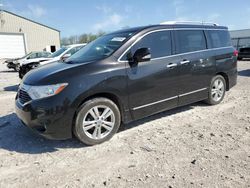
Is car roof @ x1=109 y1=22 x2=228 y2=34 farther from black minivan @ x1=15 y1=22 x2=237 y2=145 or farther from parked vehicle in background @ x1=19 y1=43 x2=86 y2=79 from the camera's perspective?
parked vehicle in background @ x1=19 y1=43 x2=86 y2=79

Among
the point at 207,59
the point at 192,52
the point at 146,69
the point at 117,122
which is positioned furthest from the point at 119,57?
the point at 207,59

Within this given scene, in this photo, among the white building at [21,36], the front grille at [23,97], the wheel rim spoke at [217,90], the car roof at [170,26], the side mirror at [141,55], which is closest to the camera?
the front grille at [23,97]

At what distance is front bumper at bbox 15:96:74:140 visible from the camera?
10.4 feet

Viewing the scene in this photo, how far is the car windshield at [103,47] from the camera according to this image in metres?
3.84

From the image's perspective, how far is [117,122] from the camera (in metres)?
3.72

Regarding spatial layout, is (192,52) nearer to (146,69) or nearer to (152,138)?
(146,69)

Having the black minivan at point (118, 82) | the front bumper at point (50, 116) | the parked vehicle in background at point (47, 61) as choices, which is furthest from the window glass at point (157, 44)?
the parked vehicle in background at point (47, 61)

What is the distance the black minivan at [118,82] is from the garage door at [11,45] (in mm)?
30355

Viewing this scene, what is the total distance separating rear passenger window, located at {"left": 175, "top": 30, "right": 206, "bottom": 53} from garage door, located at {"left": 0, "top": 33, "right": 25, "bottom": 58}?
3110 cm

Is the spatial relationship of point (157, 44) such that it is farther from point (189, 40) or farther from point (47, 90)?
point (47, 90)

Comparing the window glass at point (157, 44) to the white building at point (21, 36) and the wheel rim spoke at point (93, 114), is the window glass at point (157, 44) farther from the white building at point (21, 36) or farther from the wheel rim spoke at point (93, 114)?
the white building at point (21, 36)

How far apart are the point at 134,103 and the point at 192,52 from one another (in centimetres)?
183

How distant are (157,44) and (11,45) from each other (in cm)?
3167

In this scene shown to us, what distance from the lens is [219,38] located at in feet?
17.7
